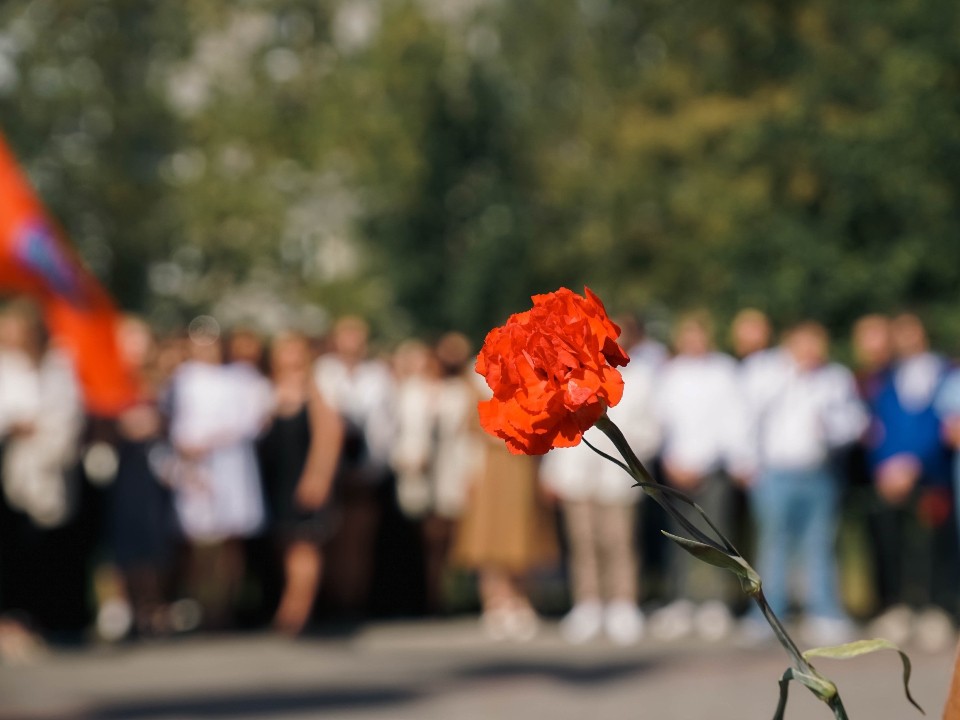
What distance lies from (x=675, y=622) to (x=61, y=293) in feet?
15.5

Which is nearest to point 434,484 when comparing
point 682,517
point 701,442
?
point 701,442

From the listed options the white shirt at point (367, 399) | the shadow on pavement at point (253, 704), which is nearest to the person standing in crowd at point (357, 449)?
the white shirt at point (367, 399)

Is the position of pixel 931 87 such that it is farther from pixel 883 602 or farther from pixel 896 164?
pixel 883 602

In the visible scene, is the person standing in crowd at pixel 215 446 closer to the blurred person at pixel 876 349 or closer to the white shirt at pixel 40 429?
the white shirt at pixel 40 429

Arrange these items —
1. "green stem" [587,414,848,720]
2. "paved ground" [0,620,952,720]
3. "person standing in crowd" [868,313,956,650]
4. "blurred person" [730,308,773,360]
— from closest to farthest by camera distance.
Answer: "green stem" [587,414,848,720] → "paved ground" [0,620,952,720] → "person standing in crowd" [868,313,956,650] → "blurred person" [730,308,773,360]

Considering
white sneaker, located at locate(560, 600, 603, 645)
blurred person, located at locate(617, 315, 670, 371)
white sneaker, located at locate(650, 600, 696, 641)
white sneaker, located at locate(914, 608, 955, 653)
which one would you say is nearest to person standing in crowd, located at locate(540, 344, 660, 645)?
white sneaker, located at locate(560, 600, 603, 645)

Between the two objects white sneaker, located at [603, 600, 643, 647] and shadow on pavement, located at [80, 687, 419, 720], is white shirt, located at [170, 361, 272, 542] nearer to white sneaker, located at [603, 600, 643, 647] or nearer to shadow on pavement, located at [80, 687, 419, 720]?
white sneaker, located at [603, 600, 643, 647]

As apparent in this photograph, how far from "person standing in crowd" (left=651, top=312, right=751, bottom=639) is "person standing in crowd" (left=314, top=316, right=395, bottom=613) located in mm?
1971

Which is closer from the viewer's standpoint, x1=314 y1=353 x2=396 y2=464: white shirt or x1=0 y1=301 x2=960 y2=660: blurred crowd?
x1=0 y1=301 x2=960 y2=660: blurred crowd

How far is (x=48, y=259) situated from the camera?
12211mm

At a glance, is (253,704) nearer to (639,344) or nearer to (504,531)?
(504,531)

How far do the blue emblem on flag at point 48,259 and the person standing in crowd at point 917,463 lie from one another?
5.46 meters

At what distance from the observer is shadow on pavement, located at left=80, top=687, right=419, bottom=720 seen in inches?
351

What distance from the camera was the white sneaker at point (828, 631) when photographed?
11.3 meters
